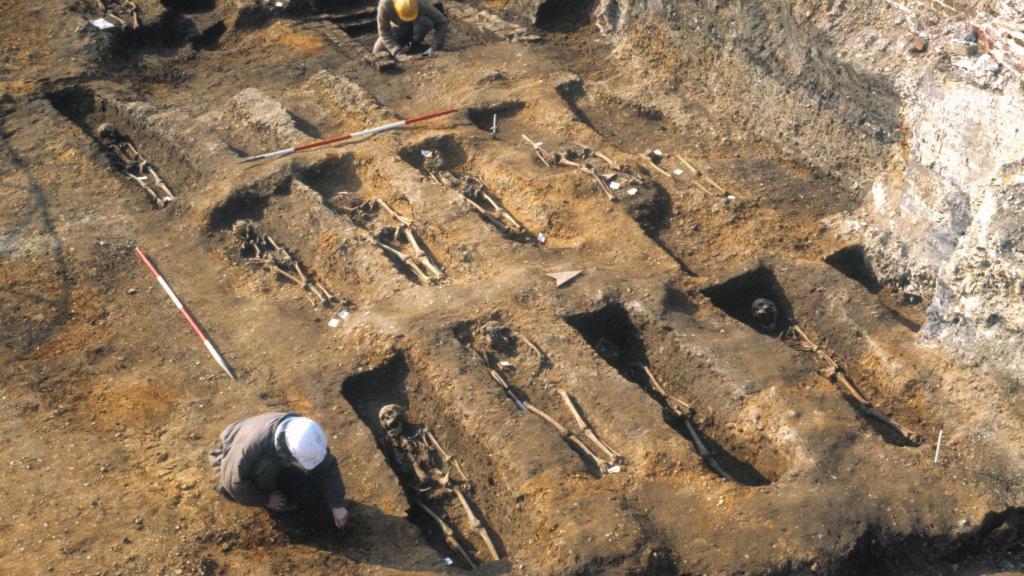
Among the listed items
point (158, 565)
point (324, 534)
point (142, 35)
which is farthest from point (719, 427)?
point (142, 35)

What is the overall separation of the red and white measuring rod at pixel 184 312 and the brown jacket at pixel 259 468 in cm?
178

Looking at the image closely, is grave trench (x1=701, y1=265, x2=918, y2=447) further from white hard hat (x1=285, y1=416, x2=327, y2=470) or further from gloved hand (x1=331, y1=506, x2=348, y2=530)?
white hard hat (x1=285, y1=416, x2=327, y2=470)

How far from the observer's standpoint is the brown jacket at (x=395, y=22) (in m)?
Result: 13.6

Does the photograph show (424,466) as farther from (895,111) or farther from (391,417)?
(895,111)

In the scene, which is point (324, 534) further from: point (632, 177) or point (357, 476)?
point (632, 177)

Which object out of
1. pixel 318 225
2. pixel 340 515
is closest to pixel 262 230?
pixel 318 225

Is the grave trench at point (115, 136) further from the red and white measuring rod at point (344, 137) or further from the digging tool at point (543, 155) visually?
the digging tool at point (543, 155)

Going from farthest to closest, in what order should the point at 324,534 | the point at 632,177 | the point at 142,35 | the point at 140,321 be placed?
the point at 142,35, the point at 632,177, the point at 140,321, the point at 324,534

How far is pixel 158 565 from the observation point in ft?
21.8

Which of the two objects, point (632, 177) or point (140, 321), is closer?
point (140, 321)

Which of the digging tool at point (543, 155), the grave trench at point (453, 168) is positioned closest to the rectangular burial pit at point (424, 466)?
the grave trench at point (453, 168)

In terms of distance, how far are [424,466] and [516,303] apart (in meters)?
1.77

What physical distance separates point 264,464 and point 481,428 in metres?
1.83

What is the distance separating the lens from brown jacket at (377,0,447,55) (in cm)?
1363
